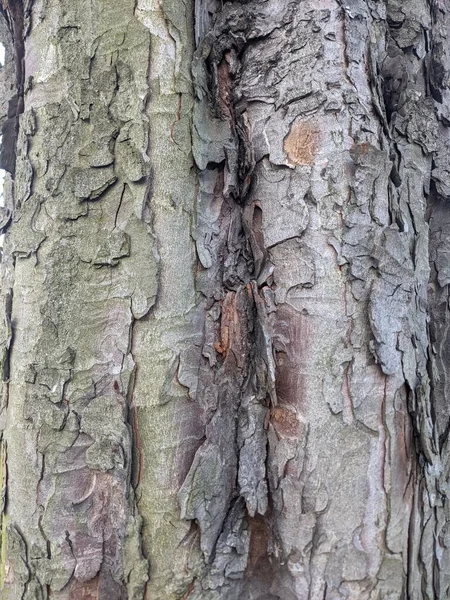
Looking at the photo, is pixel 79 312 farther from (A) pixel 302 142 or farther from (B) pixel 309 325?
(A) pixel 302 142

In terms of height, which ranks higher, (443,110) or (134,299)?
(443,110)

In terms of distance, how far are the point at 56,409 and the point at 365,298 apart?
0.62 meters

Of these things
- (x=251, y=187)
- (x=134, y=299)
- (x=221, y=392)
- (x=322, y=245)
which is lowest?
(x=221, y=392)

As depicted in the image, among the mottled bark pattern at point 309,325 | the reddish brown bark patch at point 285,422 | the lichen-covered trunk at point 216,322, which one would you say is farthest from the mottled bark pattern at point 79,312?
the reddish brown bark patch at point 285,422

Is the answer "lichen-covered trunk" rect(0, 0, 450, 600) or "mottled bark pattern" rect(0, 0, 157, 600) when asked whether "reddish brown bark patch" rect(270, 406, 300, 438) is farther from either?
"mottled bark pattern" rect(0, 0, 157, 600)

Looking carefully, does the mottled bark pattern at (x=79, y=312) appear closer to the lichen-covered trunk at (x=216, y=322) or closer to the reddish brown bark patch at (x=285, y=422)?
the lichen-covered trunk at (x=216, y=322)

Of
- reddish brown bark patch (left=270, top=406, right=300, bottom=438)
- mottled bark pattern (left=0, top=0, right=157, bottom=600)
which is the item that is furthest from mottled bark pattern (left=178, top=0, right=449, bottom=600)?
mottled bark pattern (left=0, top=0, right=157, bottom=600)

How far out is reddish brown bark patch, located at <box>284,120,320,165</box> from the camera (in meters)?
1.01

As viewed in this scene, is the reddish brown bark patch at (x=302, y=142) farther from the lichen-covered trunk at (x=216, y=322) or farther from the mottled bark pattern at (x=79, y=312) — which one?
the mottled bark pattern at (x=79, y=312)

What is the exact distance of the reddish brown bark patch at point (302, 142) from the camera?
1006mm

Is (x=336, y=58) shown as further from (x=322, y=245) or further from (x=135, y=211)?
(x=135, y=211)

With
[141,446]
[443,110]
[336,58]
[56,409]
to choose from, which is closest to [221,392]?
[141,446]

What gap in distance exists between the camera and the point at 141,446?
3.15 ft

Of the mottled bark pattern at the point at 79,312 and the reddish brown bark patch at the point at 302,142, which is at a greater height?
the reddish brown bark patch at the point at 302,142
